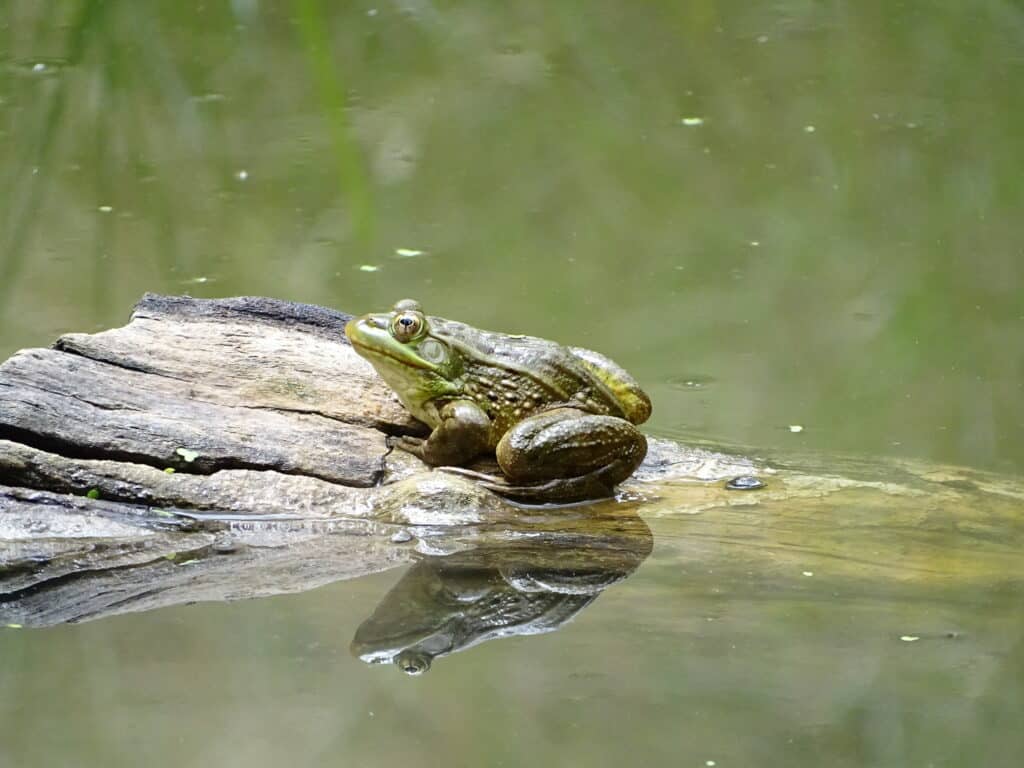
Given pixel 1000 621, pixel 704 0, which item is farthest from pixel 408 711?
pixel 704 0

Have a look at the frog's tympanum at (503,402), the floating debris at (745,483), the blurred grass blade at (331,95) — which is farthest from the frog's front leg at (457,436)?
the blurred grass blade at (331,95)

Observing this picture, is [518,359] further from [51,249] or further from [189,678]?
[51,249]

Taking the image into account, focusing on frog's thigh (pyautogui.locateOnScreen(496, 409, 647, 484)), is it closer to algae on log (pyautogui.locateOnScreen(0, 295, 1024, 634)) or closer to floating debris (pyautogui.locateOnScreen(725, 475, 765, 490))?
algae on log (pyautogui.locateOnScreen(0, 295, 1024, 634))

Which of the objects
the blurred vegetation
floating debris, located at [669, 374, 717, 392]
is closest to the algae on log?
the blurred vegetation

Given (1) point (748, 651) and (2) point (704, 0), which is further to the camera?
(2) point (704, 0)

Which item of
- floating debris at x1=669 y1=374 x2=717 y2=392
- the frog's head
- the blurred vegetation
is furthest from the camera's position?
the blurred vegetation

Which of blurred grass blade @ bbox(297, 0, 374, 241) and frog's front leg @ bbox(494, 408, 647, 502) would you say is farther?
frog's front leg @ bbox(494, 408, 647, 502)
